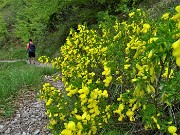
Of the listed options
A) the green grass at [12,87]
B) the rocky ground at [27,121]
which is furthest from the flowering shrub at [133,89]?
the green grass at [12,87]

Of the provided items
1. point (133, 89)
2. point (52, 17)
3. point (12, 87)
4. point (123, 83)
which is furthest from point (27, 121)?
point (52, 17)

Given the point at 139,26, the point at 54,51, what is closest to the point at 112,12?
the point at 54,51

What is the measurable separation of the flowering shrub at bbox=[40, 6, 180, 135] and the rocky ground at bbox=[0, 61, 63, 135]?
136cm

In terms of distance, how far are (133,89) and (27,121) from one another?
344 centimetres

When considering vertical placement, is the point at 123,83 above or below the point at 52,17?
below

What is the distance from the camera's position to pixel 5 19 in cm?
3034

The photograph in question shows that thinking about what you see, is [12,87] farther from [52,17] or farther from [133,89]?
[52,17]

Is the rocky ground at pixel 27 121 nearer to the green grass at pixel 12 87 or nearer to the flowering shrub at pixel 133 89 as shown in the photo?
the green grass at pixel 12 87

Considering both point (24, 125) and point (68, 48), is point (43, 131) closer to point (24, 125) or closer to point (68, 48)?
point (24, 125)

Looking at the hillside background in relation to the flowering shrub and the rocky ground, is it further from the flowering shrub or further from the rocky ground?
the flowering shrub

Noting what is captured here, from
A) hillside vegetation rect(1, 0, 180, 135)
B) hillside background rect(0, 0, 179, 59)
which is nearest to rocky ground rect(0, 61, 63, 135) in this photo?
hillside vegetation rect(1, 0, 180, 135)

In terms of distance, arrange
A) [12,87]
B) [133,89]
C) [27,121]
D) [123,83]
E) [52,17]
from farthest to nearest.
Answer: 1. [52,17]
2. [12,87]
3. [27,121]
4. [123,83]
5. [133,89]

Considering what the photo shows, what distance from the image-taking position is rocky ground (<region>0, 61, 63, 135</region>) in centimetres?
560

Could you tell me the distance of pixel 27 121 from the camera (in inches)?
235
